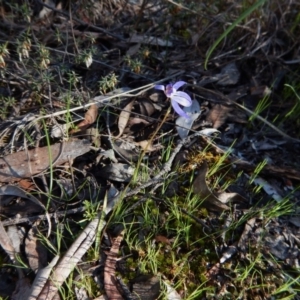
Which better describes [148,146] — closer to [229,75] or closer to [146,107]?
[146,107]

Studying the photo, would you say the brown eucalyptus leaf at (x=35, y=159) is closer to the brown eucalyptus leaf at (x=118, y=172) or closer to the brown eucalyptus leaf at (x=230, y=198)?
the brown eucalyptus leaf at (x=118, y=172)

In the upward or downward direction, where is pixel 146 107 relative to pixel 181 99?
downward

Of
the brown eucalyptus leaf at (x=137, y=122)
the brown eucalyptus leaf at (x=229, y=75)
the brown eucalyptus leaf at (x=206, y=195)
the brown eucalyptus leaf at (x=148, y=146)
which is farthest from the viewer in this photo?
the brown eucalyptus leaf at (x=229, y=75)

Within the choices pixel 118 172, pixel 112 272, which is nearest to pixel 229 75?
pixel 118 172

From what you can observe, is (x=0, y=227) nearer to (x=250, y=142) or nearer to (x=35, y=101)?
(x=35, y=101)

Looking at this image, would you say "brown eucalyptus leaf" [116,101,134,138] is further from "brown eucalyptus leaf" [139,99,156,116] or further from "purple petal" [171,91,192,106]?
"purple petal" [171,91,192,106]

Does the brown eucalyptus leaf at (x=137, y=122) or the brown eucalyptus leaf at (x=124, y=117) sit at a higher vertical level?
the brown eucalyptus leaf at (x=124, y=117)

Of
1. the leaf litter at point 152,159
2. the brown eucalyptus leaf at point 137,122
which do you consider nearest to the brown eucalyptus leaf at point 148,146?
the leaf litter at point 152,159
